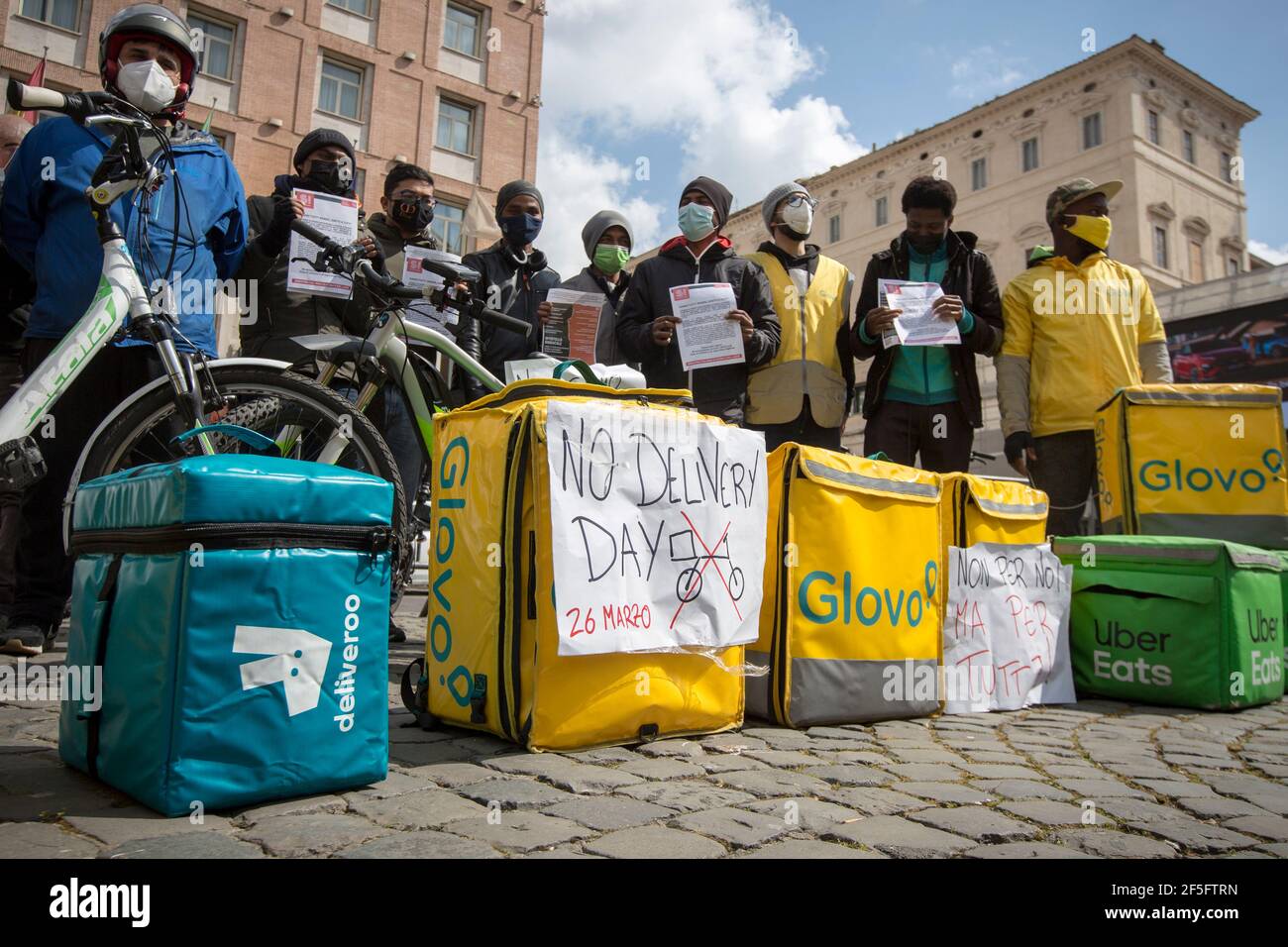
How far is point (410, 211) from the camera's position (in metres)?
4.50

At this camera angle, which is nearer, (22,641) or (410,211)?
(22,641)

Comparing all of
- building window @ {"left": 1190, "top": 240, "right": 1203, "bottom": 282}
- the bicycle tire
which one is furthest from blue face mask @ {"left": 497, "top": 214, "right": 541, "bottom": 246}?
building window @ {"left": 1190, "top": 240, "right": 1203, "bottom": 282}

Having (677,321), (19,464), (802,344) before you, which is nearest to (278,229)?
(19,464)

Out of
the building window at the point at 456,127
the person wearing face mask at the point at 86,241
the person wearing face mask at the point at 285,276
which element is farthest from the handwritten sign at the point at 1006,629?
the building window at the point at 456,127

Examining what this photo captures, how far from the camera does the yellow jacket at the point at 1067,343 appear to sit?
4.78 metres

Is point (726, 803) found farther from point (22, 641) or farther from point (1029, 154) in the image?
point (1029, 154)

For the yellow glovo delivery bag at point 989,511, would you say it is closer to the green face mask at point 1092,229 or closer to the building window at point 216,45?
the green face mask at point 1092,229

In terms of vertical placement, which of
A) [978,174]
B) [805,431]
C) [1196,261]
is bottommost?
[805,431]

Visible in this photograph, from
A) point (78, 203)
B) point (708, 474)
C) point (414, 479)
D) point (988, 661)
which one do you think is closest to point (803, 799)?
point (708, 474)

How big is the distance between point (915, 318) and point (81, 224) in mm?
3559

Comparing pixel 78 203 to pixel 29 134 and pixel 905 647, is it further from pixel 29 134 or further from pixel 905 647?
pixel 905 647

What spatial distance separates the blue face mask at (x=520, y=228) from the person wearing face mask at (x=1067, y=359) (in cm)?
258

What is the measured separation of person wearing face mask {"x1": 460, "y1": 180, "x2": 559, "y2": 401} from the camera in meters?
4.68

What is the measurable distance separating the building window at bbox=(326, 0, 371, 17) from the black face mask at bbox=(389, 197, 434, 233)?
22247mm
